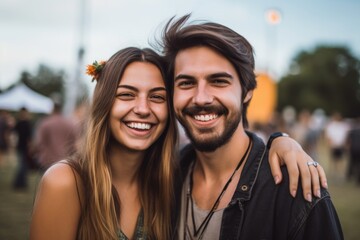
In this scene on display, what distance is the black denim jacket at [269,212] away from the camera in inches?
76.7

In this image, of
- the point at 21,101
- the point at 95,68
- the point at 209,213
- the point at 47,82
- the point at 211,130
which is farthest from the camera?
the point at 47,82

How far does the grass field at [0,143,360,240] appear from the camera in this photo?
18.5 feet

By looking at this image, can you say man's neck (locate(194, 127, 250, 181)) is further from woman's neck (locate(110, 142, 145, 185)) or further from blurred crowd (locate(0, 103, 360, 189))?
blurred crowd (locate(0, 103, 360, 189))

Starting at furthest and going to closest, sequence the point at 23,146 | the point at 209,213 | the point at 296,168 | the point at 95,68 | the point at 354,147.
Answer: the point at 354,147
the point at 23,146
the point at 95,68
the point at 209,213
the point at 296,168

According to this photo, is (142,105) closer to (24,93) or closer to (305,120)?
(305,120)

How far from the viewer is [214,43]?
2617mm

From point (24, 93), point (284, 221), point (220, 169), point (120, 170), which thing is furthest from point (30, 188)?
point (284, 221)

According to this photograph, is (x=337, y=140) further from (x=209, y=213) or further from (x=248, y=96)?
(x=209, y=213)

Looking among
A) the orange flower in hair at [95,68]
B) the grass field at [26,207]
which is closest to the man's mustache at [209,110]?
the orange flower in hair at [95,68]

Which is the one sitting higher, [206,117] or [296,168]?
[206,117]

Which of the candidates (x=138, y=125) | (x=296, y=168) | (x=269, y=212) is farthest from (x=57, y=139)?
(x=296, y=168)

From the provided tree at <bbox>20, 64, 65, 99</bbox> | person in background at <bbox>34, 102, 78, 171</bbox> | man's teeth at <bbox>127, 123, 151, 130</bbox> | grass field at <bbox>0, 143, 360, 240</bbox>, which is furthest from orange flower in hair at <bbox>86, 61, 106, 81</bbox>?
tree at <bbox>20, 64, 65, 99</bbox>

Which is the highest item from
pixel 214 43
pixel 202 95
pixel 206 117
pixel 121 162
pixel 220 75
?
pixel 214 43

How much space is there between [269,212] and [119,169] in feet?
4.63
